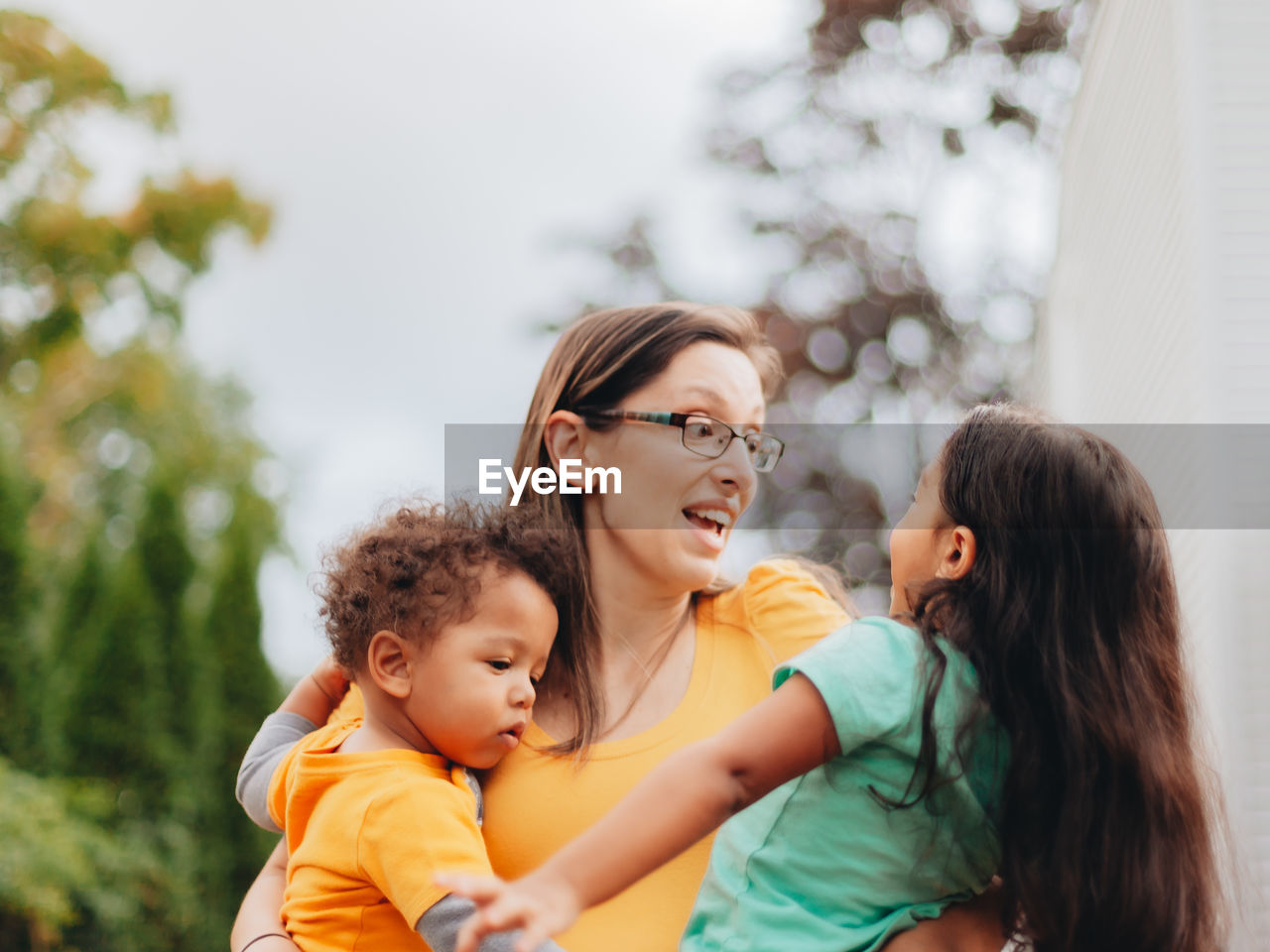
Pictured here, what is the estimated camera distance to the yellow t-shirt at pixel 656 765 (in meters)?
1.91

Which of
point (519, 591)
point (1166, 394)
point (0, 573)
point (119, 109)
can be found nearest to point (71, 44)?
point (119, 109)

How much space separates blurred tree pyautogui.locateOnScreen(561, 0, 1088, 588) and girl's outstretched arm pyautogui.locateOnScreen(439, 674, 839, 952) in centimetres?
1073

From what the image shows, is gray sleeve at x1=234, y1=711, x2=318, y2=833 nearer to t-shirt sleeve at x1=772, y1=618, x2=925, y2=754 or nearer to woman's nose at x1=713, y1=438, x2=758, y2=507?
woman's nose at x1=713, y1=438, x2=758, y2=507

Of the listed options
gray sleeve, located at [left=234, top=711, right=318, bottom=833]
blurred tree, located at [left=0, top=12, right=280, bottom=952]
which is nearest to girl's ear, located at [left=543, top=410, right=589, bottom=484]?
gray sleeve, located at [left=234, top=711, right=318, bottom=833]

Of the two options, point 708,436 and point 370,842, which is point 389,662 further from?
point 708,436

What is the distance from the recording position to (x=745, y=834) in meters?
1.69

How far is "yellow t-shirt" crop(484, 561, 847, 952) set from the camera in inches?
75.1

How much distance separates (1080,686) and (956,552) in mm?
246

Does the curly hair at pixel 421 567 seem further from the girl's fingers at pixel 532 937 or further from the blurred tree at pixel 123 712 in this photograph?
the blurred tree at pixel 123 712

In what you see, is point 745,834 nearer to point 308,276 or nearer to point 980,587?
point 980,587

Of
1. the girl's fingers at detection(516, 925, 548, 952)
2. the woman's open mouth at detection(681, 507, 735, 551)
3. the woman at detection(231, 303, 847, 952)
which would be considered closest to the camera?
the girl's fingers at detection(516, 925, 548, 952)

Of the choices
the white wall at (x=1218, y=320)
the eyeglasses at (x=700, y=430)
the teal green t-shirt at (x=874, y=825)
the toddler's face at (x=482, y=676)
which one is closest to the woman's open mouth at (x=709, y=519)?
the eyeglasses at (x=700, y=430)

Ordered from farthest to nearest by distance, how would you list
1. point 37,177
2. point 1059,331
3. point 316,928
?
point 37,177 → point 1059,331 → point 316,928

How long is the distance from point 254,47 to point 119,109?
9.89 feet
